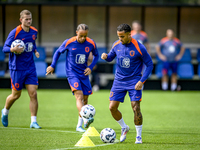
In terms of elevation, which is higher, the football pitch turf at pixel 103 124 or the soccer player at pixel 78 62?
the soccer player at pixel 78 62

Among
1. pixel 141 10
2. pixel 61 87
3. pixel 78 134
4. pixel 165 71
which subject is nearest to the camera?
pixel 78 134

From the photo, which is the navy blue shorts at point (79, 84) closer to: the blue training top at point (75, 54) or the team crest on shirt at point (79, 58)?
the blue training top at point (75, 54)

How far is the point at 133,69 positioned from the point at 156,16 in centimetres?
1409

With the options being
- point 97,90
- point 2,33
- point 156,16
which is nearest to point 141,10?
point 156,16

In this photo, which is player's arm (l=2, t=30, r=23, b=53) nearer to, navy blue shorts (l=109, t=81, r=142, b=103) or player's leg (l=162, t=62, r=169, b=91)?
navy blue shorts (l=109, t=81, r=142, b=103)

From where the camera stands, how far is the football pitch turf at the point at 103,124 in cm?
621

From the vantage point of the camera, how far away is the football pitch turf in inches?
245

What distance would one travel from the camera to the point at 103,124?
28.0 ft

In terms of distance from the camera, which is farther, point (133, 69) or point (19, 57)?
point (19, 57)

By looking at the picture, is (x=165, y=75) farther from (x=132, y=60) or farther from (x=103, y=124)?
(x=132, y=60)

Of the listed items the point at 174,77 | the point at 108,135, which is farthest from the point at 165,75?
the point at 108,135

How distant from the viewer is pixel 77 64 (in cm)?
759

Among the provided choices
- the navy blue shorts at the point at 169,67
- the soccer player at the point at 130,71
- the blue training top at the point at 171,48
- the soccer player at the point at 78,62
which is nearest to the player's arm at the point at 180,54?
the blue training top at the point at 171,48

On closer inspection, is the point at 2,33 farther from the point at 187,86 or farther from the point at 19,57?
the point at 19,57
